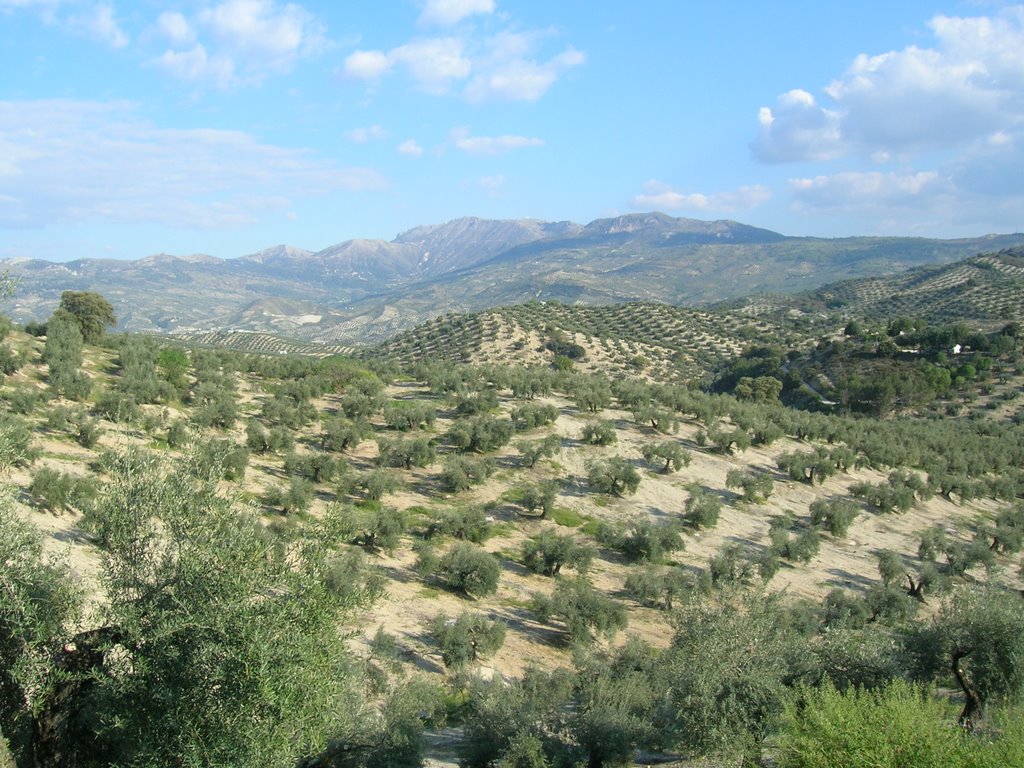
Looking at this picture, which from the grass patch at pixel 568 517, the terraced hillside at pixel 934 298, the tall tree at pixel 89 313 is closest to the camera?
the grass patch at pixel 568 517

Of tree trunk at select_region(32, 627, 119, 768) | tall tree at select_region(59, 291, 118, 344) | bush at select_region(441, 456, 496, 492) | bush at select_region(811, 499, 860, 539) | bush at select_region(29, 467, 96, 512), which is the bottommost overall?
bush at select_region(811, 499, 860, 539)

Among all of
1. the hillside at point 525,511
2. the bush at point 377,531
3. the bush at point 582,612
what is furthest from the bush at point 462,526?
the bush at point 582,612

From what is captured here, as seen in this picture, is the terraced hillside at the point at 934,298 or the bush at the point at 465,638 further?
the terraced hillside at the point at 934,298

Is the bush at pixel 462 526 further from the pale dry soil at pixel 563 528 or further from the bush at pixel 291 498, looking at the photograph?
the bush at pixel 291 498

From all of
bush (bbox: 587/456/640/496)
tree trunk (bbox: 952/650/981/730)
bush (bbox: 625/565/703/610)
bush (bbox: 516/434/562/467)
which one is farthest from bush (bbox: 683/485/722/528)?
tree trunk (bbox: 952/650/981/730)

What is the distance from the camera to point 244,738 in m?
9.02

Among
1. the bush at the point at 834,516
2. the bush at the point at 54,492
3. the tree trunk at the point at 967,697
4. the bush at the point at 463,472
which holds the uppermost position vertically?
the bush at the point at 54,492

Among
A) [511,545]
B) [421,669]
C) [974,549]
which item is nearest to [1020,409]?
[974,549]

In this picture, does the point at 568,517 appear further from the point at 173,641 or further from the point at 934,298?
the point at 934,298

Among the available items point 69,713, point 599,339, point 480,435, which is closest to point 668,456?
point 480,435

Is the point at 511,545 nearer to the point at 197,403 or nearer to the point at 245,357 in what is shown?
the point at 197,403

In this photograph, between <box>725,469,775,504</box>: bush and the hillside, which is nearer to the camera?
the hillside

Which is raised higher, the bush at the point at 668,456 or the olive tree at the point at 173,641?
the olive tree at the point at 173,641

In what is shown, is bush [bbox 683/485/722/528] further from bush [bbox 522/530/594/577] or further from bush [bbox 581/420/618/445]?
bush [bbox 522/530/594/577]
